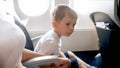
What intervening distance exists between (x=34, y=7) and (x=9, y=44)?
4.11ft

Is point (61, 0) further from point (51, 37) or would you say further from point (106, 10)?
point (51, 37)

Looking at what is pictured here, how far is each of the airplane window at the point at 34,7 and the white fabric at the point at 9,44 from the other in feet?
3.78

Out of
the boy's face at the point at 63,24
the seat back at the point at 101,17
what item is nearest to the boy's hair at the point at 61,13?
the boy's face at the point at 63,24

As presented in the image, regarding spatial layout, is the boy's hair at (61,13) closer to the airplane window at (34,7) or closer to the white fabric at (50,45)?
the white fabric at (50,45)

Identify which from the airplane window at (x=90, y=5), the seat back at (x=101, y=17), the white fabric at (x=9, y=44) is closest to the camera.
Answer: the white fabric at (x=9, y=44)

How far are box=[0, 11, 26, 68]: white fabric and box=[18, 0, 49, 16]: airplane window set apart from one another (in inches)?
45.3

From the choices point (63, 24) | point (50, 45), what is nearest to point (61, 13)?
point (63, 24)

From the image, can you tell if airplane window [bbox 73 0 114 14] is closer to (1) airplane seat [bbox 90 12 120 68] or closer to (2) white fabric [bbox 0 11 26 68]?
(1) airplane seat [bbox 90 12 120 68]

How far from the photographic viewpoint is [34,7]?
2031 millimetres

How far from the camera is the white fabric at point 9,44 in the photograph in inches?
31.9

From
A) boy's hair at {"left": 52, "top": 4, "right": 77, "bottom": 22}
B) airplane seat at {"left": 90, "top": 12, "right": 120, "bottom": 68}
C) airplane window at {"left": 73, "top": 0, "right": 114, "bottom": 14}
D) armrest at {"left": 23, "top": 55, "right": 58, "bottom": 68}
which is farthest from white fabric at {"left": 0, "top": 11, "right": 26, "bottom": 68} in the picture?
airplane window at {"left": 73, "top": 0, "right": 114, "bottom": 14}

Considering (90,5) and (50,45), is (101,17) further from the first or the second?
(50,45)

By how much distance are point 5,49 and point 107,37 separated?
812 mm

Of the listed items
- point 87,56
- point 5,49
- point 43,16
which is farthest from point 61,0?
point 5,49
